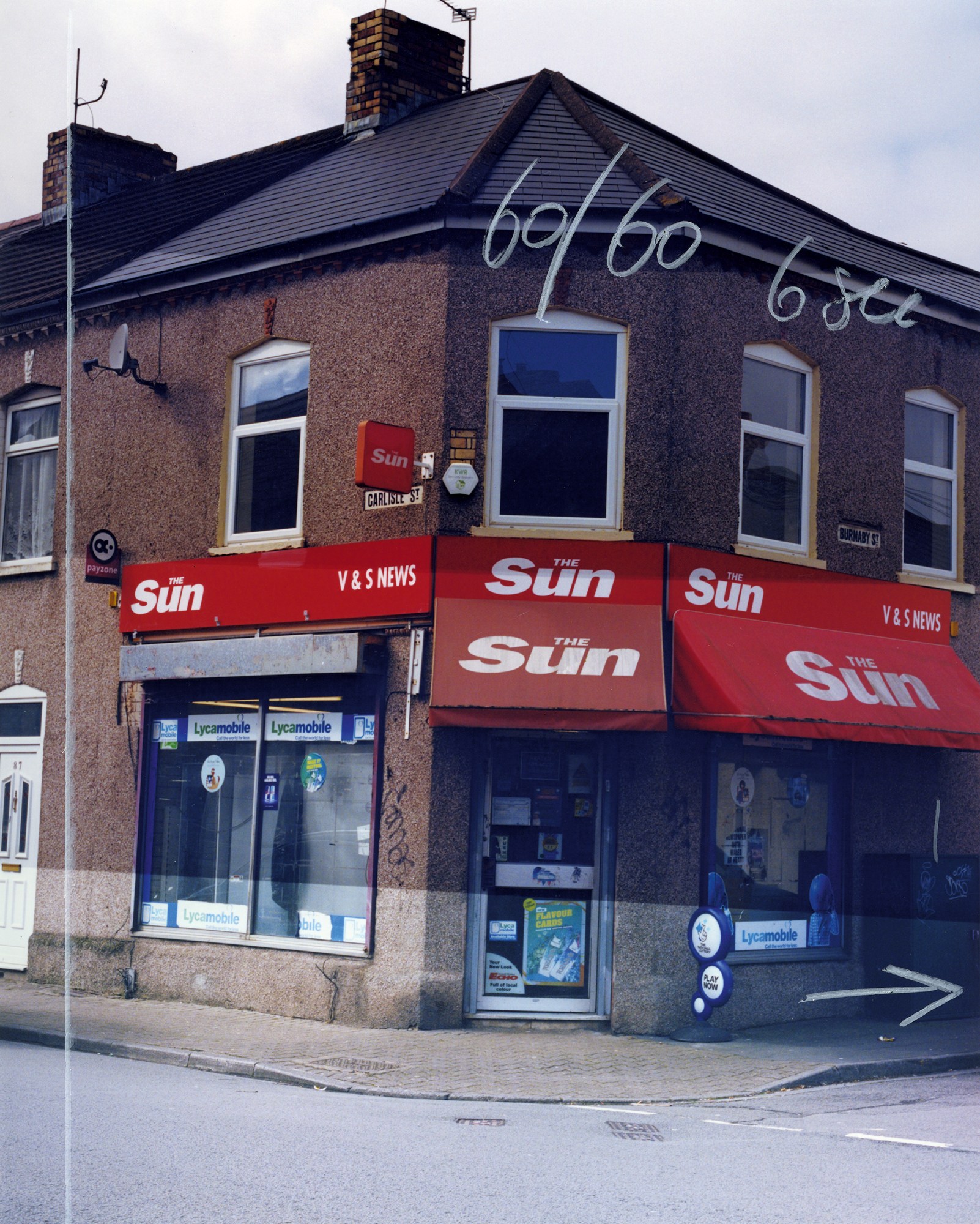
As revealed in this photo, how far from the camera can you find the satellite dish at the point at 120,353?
1398 cm

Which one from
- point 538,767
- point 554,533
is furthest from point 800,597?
point 538,767

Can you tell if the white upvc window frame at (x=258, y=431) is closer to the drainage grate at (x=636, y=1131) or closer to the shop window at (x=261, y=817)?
the shop window at (x=261, y=817)

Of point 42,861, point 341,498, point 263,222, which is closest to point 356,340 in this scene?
point 341,498

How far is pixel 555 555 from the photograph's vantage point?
12.0 m

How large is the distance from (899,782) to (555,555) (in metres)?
4.37

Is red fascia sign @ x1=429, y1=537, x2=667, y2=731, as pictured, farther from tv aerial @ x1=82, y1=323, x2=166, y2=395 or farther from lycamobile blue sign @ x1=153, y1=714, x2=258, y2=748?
tv aerial @ x1=82, y1=323, x2=166, y2=395

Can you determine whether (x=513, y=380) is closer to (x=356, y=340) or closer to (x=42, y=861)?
(x=356, y=340)

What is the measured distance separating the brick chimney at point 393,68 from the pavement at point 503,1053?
9701 mm

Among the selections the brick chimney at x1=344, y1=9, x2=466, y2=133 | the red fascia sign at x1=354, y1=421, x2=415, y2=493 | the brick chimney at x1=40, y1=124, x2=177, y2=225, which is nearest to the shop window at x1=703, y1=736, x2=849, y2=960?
the red fascia sign at x1=354, y1=421, x2=415, y2=493

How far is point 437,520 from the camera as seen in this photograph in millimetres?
12047

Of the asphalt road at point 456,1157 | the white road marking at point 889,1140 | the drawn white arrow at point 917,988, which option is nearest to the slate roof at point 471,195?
the drawn white arrow at point 917,988

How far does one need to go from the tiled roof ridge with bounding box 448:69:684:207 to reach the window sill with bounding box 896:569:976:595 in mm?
4358

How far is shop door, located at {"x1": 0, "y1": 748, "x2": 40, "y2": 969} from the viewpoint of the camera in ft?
48.9

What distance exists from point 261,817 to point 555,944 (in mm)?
2967
